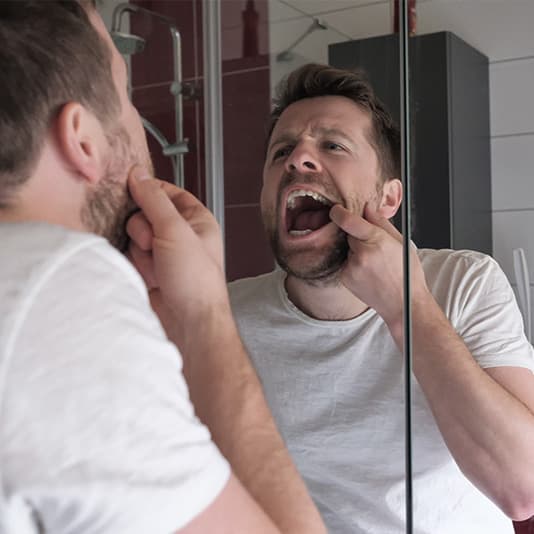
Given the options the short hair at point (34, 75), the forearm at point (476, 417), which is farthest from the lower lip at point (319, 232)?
the short hair at point (34, 75)

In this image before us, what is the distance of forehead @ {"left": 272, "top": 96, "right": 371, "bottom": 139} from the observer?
A: 65 centimetres

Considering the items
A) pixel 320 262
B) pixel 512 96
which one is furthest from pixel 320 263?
pixel 512 96

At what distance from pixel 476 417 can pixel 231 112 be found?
0.39 metres

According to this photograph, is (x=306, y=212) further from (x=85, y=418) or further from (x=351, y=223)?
(x=85, y=418)

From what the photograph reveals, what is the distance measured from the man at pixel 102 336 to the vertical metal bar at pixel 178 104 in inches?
5.0

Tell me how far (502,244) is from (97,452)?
40 centimetres

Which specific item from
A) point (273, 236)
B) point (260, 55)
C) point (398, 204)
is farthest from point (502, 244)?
point (260, 55)

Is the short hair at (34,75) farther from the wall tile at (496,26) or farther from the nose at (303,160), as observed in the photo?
the wall tile at (496,26)

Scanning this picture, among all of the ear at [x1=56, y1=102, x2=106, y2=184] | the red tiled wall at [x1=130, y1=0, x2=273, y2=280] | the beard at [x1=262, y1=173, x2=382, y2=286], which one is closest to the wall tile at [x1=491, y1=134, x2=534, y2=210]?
the beard at [x1=262, y1=173, x2=382, y2=286]

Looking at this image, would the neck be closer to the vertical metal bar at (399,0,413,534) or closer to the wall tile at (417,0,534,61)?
the vertical metal bar at (399,0,413,534)

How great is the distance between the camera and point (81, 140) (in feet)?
1.69

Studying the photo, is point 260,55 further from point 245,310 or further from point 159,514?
point 159,514

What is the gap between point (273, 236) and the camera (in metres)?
0.68

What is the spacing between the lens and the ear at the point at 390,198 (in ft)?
2.19
